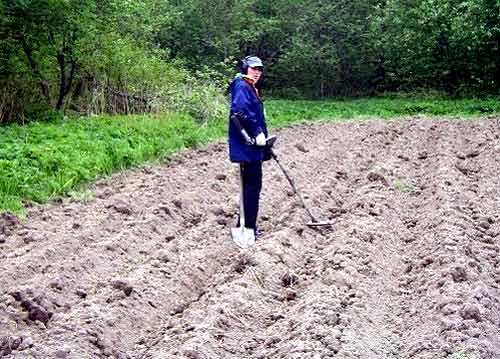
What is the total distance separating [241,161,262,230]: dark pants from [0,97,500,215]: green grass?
3.15 meters

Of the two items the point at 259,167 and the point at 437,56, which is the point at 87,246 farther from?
the point at 437,56

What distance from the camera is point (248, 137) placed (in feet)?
25.2

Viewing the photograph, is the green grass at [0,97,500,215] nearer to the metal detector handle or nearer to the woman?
the woman

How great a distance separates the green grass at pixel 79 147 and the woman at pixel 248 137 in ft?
10.4

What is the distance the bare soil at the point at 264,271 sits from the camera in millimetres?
5211

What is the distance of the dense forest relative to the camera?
52.7ft

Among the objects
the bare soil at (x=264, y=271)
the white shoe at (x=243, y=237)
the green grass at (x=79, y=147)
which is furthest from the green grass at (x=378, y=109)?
the white shoe at (x=243, y=237)

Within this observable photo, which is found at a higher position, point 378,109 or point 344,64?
point 344,64

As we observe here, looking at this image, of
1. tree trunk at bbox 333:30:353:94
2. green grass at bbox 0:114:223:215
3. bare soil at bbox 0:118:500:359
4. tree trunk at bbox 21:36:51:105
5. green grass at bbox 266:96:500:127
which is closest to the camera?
bare soil at bbox 0:118:500:359

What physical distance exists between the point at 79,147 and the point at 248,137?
5.59m

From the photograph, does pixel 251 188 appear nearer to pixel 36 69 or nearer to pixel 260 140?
pixel 260 140

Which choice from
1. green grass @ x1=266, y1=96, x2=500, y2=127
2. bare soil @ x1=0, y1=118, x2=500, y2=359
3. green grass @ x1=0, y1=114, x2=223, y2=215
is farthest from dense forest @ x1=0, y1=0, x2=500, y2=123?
bare soil @ x1=0, y1=118, x2=500, y2=359

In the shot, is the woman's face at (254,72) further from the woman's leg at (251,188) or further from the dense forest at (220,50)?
the dense forest at (220,50)

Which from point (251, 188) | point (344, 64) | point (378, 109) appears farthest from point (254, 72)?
point (344, 64)
